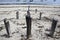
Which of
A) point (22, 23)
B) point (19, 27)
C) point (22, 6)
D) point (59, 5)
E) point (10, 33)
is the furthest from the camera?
point (59, 5)

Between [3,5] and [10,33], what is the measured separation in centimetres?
211

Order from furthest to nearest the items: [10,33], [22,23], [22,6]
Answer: [22,6], [22,23], [10,33]

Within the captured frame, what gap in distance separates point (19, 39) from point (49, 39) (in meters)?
0.44

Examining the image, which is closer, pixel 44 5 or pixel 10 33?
pixel 10 33

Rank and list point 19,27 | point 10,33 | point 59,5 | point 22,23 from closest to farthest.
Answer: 1. point 10,33
2. point 19,27
3. point 22,23
4. point 59,5

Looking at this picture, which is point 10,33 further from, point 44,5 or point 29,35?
point 44,5

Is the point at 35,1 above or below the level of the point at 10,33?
above

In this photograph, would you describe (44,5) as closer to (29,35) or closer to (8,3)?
(8,3)

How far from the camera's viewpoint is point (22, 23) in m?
2.45

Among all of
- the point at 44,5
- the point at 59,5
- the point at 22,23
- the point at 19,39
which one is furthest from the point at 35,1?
the point at 19,39

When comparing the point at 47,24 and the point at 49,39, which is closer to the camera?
the point at 49,39

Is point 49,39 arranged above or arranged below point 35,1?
below

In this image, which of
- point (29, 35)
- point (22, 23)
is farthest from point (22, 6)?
point (29, 35)

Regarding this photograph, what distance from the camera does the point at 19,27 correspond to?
229 cm
